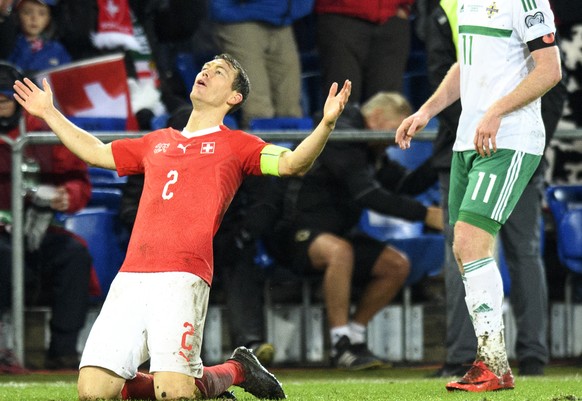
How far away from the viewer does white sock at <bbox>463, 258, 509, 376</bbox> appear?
575cm

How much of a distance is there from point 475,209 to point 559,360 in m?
3.02

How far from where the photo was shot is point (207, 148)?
568 cm

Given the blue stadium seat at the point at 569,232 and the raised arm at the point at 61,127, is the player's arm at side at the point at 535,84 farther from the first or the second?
the blue stadium seat at the point at 569,232

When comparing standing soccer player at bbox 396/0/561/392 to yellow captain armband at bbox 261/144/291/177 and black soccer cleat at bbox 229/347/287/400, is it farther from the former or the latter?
black soccer cleat at bbox 229/347/287/400

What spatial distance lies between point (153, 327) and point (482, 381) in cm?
143

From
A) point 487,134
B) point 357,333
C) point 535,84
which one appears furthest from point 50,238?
point 535,84

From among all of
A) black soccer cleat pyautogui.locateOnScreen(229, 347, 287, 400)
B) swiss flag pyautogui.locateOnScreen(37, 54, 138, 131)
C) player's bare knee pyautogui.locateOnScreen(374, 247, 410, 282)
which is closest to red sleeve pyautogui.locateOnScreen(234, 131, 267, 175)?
black soccer cleat pyautogui.locateOnScreen(229, 347, 287, 400)

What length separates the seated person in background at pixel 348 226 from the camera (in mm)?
8070

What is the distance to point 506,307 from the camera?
8430 millimetres

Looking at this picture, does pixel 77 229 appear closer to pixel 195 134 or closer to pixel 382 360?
pixel 382 360

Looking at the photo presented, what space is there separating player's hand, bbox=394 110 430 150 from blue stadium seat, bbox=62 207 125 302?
2741mm

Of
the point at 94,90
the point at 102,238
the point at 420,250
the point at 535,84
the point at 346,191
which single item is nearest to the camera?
the point at 535,84

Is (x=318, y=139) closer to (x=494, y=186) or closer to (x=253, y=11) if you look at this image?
(x=494, y=186)

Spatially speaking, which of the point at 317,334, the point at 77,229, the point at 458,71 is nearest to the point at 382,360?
the point at 317,334
